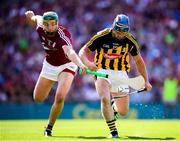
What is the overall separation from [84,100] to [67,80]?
12.3m

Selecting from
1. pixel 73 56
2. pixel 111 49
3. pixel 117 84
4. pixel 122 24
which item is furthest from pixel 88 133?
pixel 122 24

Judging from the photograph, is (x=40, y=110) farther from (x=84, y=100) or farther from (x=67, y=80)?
(x=67, y=80)

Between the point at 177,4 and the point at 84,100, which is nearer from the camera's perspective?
the point at 84,100

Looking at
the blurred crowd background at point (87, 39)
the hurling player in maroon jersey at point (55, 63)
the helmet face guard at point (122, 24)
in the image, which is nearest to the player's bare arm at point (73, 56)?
the hurling player in maroon jersey at point (55, 63)

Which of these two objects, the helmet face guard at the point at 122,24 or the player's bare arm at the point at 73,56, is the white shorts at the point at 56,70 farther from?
the helmet face guard at the point at 122,24

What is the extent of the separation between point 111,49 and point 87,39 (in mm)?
14237

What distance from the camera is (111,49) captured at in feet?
45.0

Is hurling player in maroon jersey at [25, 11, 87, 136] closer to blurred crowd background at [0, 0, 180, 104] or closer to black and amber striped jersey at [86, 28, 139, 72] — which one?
black and amber striped jersey at [86, 28, 139, 72]

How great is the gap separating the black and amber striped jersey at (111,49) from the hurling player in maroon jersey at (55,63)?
56 centimetres

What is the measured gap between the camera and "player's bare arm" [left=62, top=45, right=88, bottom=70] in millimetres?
12392

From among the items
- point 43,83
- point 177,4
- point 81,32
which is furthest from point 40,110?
point 43,83

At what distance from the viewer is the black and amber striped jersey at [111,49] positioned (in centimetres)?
1345

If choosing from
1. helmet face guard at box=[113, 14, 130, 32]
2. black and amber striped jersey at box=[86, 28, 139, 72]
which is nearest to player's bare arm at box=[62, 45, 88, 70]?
black and amber striped jersey at box=[86, 28, 139, 72]

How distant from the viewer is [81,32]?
2812cm
